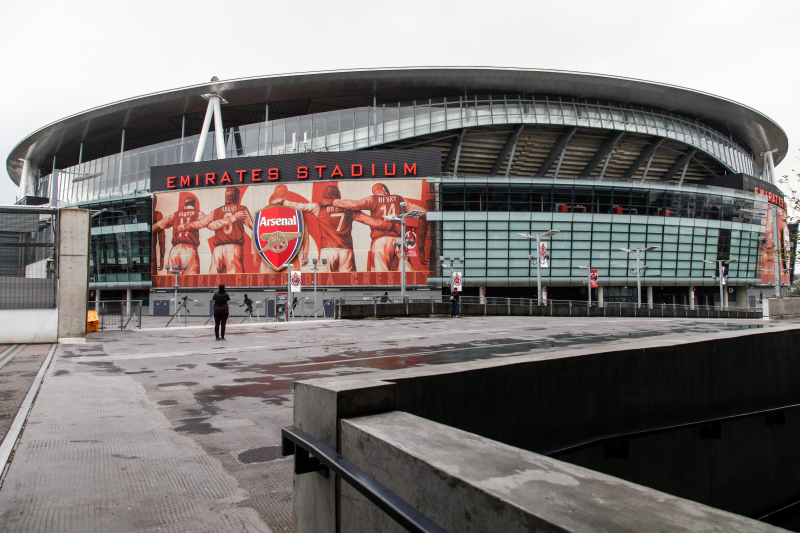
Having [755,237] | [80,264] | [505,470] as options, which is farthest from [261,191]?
[755,237]

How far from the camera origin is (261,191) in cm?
5147

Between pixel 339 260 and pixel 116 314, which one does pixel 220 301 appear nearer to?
pixel 116 314

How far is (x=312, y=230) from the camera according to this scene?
50.3 m

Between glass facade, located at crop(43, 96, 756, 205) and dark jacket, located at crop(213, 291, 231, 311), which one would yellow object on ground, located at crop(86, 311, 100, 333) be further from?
glass facade, located at crop(43, 96, 756, 205)

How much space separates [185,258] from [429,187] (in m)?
26.5

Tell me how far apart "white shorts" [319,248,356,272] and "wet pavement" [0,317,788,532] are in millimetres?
36531

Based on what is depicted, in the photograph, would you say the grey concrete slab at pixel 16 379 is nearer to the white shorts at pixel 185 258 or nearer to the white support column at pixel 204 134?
the white shorts at pixel 185 258

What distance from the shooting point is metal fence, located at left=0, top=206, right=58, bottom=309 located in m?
15.6

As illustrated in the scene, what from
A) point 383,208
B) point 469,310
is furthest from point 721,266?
point 383,208

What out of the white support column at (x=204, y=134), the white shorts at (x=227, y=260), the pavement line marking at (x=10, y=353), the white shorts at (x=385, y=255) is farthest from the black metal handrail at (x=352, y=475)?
the white support column at (x=204, y=134)

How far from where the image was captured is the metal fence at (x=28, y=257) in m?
15.6

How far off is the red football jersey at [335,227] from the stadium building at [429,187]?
0.18m

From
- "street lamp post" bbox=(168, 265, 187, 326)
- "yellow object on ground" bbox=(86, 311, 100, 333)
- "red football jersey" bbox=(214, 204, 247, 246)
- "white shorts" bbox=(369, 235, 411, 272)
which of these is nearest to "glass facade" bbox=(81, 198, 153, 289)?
"street lamp post" bbox=(168, 265, 187, 326)

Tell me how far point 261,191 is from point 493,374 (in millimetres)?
49715
